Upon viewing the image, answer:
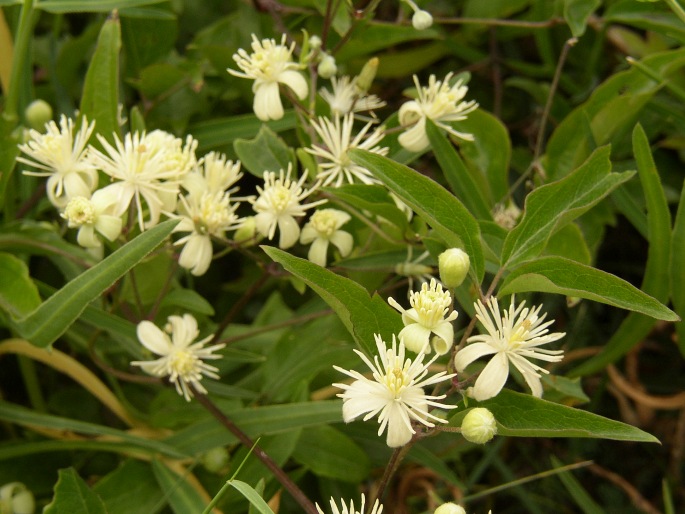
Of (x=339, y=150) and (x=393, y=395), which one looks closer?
(x=393, y=395)

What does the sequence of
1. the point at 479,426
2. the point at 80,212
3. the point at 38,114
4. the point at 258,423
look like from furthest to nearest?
the point at 38,114
the point at 258,423
the point at 80,212
the point at 479,426

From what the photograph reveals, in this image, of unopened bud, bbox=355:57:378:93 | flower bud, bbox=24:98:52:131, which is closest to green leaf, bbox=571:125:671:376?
unopened bud, bbox=355:57:378:93

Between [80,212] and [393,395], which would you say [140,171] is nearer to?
[80,212]

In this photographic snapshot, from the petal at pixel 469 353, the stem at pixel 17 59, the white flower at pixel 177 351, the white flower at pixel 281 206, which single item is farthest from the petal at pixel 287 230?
the stem at pixel 17 59

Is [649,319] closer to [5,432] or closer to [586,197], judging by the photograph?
[586,197]

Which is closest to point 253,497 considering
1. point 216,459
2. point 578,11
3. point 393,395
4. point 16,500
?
point 393,395

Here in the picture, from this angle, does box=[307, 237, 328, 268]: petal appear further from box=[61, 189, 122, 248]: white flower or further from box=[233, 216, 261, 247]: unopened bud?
box=[61, 189, 122, 248]: white flower

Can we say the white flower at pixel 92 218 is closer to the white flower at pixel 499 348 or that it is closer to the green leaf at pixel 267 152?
the green leaf at pixel 267 152
